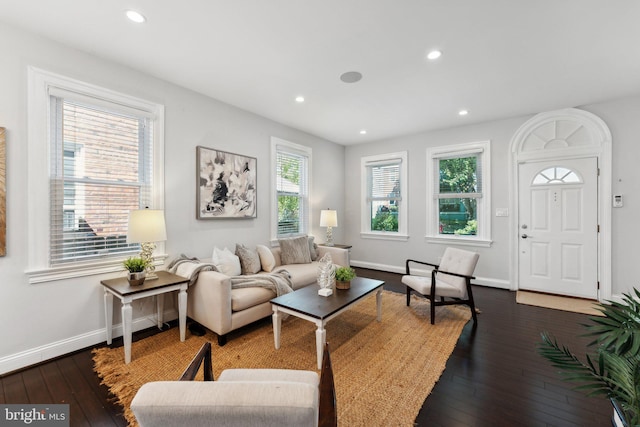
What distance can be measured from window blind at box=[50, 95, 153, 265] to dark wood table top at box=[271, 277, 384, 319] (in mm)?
1763

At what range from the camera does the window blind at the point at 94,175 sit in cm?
238

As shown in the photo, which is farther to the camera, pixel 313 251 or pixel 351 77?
pixel 313 251

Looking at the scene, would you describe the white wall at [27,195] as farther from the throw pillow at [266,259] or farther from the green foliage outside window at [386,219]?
the green foliage outside window at [386,219]

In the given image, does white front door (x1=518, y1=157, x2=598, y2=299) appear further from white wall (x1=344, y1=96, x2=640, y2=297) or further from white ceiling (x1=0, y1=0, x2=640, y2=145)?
white ceiling (x1=0, y1=0, x2=640, y2=145)

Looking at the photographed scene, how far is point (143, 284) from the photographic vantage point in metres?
2.45

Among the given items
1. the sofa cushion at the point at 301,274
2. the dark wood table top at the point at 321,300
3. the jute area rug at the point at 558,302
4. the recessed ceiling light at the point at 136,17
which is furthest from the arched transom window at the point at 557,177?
the recessed ceiling light at the point at 136,17

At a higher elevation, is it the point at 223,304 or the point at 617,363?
the point at 617,363

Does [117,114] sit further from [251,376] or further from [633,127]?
[633,127]

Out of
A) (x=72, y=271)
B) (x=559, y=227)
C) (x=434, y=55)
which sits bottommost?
(x=72, y=271)

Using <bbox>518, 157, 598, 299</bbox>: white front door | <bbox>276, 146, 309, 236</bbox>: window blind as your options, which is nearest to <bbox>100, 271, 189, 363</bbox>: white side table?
<bbox>276, 146, 309, 236</bbox>: window blind

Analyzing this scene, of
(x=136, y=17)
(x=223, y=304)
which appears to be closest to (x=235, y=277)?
(x=223, y=304)

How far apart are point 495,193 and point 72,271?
549 cm

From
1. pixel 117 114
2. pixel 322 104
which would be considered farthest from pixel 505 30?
pixel 117 114

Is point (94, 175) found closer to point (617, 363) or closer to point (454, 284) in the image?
point (617, 363)
